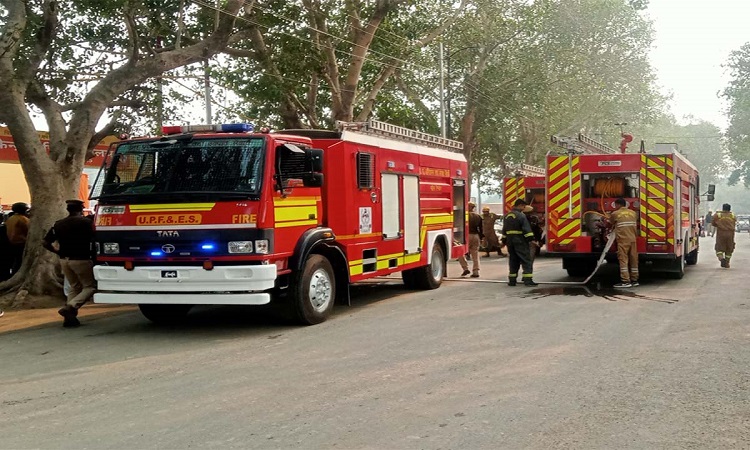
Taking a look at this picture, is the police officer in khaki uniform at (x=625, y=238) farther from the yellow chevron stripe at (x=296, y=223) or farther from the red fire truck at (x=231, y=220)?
the yellow chevron stripe at (x=296, y=223)

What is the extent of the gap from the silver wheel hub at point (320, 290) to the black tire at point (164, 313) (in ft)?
6.47

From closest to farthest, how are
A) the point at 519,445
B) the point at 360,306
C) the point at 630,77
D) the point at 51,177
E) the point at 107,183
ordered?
the point at 519,445, the point at 107,183, the point at 360,306, the point at 51,177, the point at 630,77

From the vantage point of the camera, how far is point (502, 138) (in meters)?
40.4

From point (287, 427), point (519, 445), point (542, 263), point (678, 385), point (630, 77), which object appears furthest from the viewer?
point (630, 77)

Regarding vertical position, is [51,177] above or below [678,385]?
above

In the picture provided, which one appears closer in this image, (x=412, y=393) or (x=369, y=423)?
(x=369, y=423)

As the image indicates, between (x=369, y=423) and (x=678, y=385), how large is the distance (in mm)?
2727

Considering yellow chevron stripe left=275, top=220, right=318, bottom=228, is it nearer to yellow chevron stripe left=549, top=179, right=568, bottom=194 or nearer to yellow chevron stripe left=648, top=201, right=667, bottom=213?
yellow chevron stripe left=549, top=179, right=568, bottom=194

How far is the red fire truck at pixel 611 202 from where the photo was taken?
43.2 feet

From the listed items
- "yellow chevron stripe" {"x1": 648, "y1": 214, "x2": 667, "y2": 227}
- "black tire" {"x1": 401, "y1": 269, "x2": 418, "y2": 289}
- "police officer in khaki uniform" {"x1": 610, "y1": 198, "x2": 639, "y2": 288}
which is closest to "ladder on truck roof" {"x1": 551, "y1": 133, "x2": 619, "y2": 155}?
"police officer in khaki uniform" {"x1": 610, "y1": 198, "x2": 639, "y2": 288}

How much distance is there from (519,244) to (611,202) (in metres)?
2.40

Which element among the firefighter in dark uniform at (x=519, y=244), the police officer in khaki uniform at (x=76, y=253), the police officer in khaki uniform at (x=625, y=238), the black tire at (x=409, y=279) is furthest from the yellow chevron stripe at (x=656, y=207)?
the police officer in khaki uniform at (x=76, y=253)

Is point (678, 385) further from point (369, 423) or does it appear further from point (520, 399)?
point (369, 423)

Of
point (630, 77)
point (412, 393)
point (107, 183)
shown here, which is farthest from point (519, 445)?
point (630, 77)
